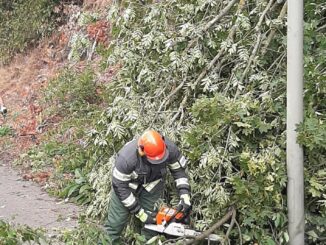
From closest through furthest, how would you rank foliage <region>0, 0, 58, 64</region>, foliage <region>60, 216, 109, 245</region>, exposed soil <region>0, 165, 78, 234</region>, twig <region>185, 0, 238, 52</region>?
foliage <region>60, 216, 109, 245</region>, twig <region>185, 0, 238, 52</region>, exposed soil <region>0, 165, 78, 234</region>, foliage <region>0, 0, 58, 64</region>

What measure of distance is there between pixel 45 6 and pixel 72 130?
488 centimetres

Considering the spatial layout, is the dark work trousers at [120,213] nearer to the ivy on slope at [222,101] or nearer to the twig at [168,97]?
the ivy on slope at [222,101]

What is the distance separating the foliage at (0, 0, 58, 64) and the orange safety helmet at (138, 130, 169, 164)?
9025mm

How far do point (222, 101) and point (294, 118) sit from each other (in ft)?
2.75

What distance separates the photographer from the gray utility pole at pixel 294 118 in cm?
513

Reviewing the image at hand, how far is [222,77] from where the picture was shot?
260 inches

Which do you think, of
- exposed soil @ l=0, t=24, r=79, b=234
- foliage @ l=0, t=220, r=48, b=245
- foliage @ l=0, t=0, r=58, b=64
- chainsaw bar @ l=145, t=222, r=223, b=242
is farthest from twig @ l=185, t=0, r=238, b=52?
foliage @ l=0, t=0, r=58, b=64

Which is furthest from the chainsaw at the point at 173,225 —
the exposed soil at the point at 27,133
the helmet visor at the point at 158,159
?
the exposed soil at the point at 27,133

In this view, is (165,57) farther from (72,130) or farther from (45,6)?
(45,6)

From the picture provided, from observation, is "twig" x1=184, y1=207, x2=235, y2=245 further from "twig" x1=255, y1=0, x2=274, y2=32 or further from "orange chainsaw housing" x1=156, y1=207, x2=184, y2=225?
"twig" x1=255, y1=0, x2=274, y2=32

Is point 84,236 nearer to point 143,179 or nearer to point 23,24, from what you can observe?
point 143,179

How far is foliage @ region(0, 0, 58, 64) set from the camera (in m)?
13.9

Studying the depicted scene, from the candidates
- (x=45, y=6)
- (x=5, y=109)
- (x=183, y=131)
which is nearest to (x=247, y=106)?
(x=183, y=131)

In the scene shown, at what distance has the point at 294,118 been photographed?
526cm
